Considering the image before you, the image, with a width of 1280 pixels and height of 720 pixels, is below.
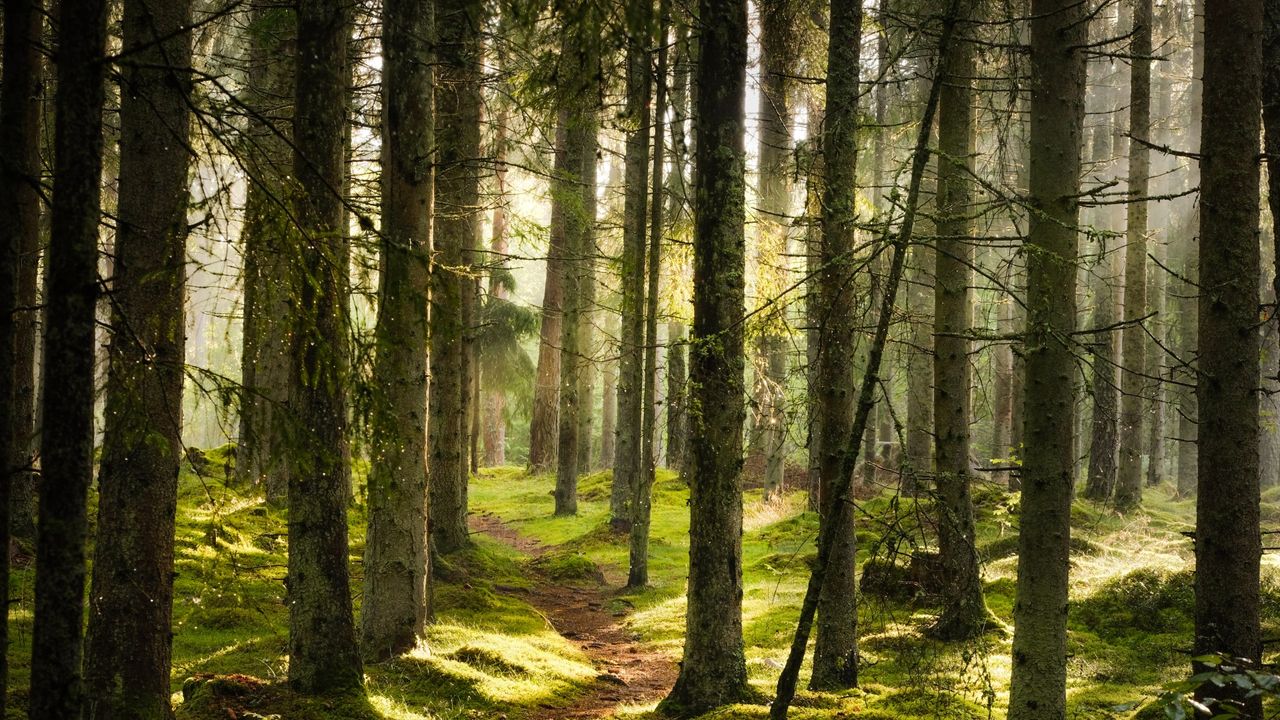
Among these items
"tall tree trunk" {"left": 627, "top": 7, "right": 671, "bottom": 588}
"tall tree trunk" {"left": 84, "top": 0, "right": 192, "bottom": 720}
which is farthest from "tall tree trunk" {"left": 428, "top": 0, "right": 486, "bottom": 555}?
"tall tree trunk" {"left": 84, "top": 0, "right": 192, "bottom": 720}

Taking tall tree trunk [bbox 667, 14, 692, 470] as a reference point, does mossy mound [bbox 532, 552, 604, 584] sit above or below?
below

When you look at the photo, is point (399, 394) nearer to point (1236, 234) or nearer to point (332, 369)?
point (332, 369)

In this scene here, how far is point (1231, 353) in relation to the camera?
19.2 ft

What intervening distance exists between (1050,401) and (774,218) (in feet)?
29.3

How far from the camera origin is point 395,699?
20.9 ft

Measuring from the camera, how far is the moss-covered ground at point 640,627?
19.4 feet

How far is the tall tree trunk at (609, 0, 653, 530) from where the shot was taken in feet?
34.0

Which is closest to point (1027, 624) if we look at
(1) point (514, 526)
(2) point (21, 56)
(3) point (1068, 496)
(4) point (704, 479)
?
(3) point (1068, 496)

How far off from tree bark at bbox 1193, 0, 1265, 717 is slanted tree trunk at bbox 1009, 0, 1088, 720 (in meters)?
1.38

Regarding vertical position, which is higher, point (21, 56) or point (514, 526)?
point (21, 56)

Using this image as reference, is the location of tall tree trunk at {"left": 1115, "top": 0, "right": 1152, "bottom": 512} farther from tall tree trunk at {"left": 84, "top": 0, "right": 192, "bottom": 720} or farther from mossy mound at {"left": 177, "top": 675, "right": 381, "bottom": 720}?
tall tree trunk at {"left": 84, "top": 0, "right": 192, "bottom": 720}

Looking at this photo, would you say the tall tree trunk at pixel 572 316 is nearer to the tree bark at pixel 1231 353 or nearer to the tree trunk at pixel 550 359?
the tree trunk at pixel 550 359

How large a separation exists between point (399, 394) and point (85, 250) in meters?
4.43

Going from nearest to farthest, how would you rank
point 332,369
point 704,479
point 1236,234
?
point 332,369 → point 1236,234 → point 704,479
